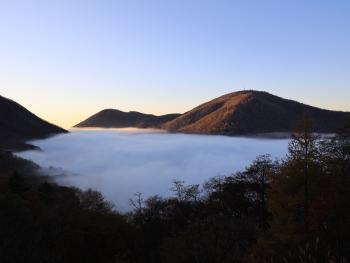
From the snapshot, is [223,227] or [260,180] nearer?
[223,227]

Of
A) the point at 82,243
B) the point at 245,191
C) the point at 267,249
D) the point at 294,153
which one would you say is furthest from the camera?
the point at 245,191

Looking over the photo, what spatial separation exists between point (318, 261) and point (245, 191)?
59.4 metres

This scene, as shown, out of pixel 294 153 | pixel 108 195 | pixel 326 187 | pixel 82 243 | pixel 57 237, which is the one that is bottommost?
pixel 108 195

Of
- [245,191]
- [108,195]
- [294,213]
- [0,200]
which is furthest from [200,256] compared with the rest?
[108,195]

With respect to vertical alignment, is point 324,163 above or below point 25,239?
above

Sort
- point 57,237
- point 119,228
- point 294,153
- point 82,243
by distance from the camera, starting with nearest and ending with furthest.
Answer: point 57,237, point 294,153, point 82,243, point 119,228

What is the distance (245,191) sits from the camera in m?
67.2

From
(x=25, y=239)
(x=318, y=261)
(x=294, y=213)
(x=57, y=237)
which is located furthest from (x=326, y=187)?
(x=318, y=261)

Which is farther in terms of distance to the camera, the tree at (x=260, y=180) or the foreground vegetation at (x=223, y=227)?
the tree at (x=260, y=180)

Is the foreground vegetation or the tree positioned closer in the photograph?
the foreground vegetation

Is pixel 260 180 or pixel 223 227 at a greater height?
pixel 260 180

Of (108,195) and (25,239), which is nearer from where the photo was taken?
(25,239)

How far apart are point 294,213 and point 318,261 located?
2692 cm

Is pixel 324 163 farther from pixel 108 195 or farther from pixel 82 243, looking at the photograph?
pixel 108 195
